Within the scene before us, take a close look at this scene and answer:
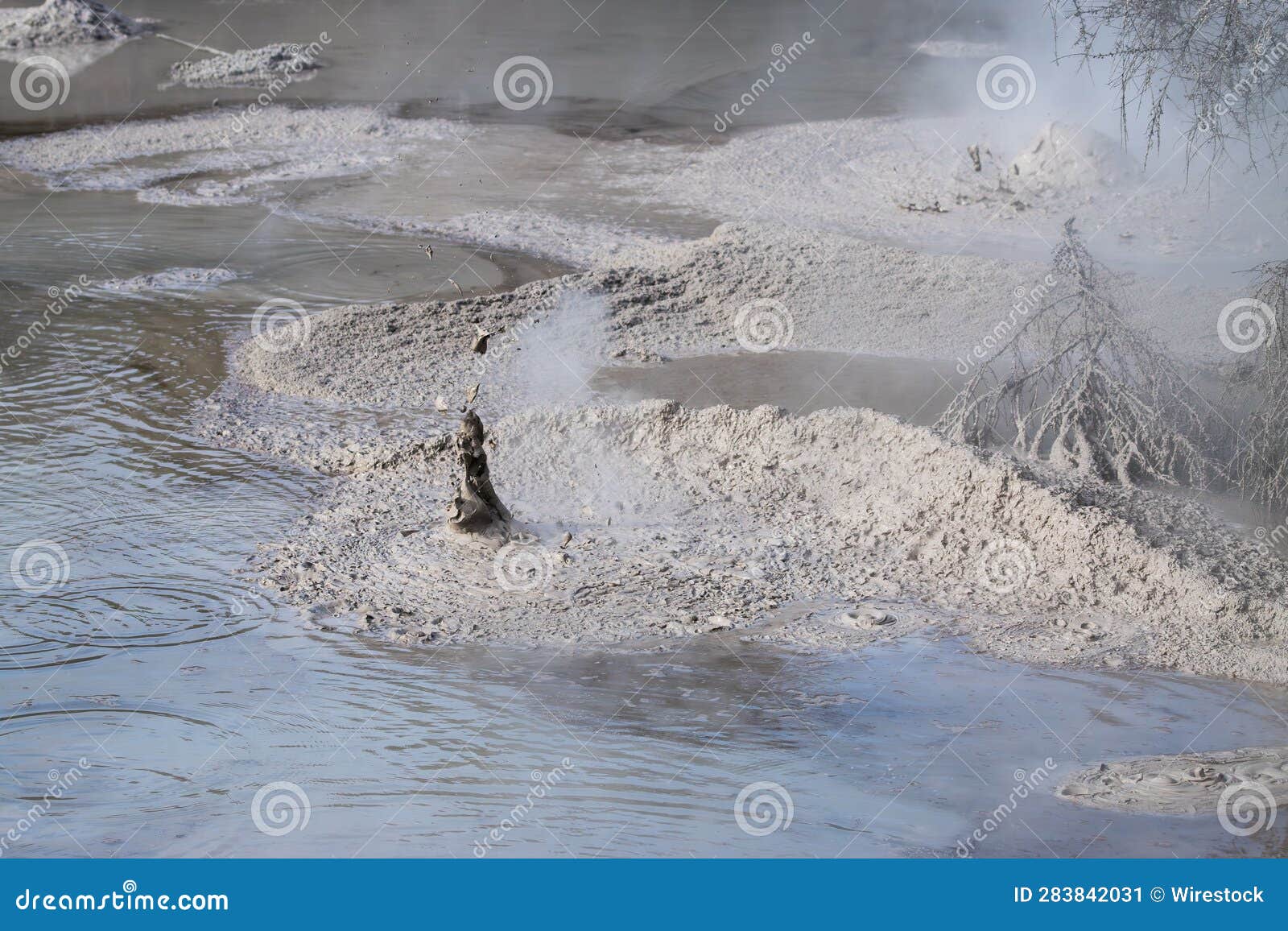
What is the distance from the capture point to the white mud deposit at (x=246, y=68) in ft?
62.0

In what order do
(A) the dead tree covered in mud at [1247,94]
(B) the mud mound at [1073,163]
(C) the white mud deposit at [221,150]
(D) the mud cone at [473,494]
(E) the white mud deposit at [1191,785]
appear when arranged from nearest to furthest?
(E) the white mud deposit at [1191,785] → (D) the mud cone at [473,494] → (A) the dead tree covered in mud at [1247,94] → (B) the mud mound at [1073,163] → (C) the white mud deposit at [221,150]

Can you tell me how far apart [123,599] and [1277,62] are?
711 centimetres

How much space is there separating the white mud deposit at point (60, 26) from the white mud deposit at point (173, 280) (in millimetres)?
11514

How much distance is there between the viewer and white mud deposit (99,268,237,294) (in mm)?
11508

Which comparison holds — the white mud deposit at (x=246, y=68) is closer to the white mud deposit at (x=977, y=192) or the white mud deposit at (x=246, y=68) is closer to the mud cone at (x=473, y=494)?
the white mud deposit at (x=977, y=192)

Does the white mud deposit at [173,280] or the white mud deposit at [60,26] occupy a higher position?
the white mud deposit at [60,26]

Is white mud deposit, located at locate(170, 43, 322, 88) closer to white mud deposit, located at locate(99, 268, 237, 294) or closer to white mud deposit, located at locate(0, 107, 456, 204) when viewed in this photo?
white mud deposit, located at locate(0, 107, 456, 204)

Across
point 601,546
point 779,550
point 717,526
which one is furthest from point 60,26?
point 779,550

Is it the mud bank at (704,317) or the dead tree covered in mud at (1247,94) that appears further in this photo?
the mud bank at (704,317)

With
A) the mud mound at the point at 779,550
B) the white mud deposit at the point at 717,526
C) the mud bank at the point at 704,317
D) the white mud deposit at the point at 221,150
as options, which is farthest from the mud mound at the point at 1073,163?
the mud mound at the point at 779,550

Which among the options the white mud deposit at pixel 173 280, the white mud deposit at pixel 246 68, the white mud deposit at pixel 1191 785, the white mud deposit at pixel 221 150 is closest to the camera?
the white mud deposit at pixel 1191 785

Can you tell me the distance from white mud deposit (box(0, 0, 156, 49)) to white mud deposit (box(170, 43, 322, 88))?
2.46 m

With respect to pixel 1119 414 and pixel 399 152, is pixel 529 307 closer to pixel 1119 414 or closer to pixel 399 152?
pixel 1119 414

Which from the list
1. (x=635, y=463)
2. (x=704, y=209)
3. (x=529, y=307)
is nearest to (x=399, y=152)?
(x=704, y=209)
